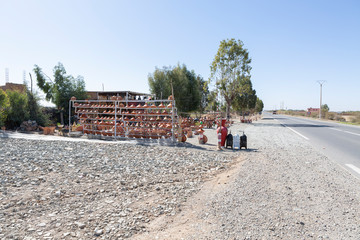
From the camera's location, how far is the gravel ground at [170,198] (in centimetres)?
336

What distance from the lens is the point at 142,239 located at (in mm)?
3184

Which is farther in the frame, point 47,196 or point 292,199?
point 47,196

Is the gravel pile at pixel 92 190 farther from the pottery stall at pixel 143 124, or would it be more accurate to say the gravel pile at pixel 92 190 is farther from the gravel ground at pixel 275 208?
the pottery stall at pixel 143 124

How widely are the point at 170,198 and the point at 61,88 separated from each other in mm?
25285

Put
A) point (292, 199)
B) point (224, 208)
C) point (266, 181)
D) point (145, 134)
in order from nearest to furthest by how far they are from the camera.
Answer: point (224, 208) < point (292, 199) < point (266, 181) < point (145, 134)

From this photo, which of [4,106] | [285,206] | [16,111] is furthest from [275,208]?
[4,106]

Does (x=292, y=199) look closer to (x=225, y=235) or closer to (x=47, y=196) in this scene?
(x=225, y=235)

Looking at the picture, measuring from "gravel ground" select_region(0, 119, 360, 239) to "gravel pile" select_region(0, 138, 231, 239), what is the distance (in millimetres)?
17

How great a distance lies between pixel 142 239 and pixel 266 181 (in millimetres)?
3233

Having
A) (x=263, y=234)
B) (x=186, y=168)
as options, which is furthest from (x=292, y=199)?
(x=186, y=168)

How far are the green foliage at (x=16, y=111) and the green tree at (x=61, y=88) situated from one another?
618cm

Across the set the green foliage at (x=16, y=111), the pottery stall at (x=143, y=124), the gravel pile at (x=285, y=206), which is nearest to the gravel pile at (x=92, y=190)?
the gravel pile at (x=285, y=206)

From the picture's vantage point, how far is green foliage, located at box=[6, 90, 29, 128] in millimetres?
17812

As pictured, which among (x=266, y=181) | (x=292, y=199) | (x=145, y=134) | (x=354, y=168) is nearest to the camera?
(x=292, y=199)
